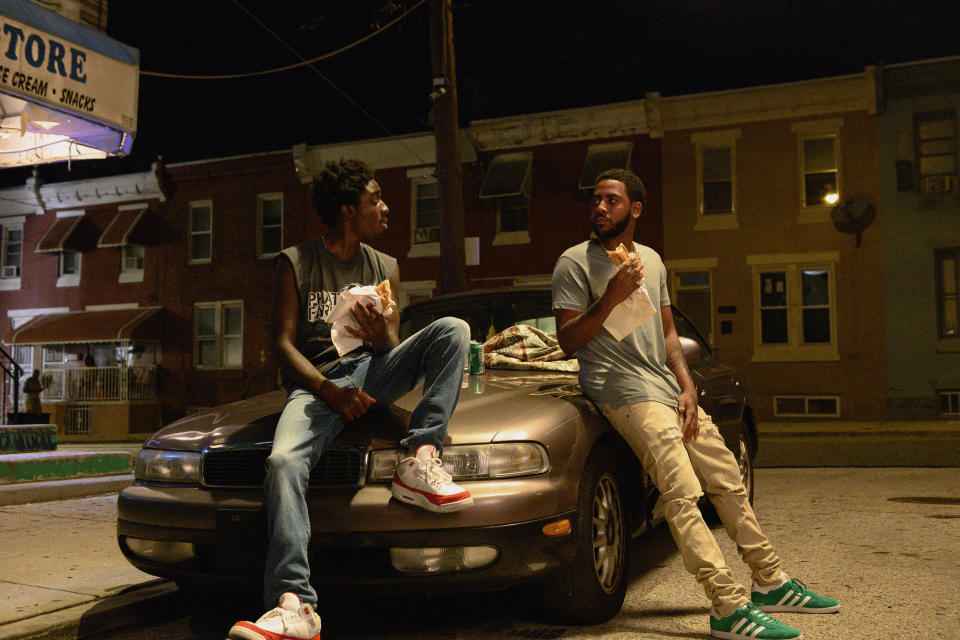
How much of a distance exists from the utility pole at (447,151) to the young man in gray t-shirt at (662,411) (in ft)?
21.9

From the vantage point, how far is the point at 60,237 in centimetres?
2534

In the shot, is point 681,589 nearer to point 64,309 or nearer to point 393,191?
point 393,191

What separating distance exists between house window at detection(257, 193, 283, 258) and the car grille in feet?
68.7

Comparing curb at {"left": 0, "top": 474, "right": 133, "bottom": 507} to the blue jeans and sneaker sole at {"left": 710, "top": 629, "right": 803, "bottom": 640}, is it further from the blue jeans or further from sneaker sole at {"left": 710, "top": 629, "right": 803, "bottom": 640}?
sneaker sole at {"left": 710, "top": 629, "right": 803, "bottom": 640}

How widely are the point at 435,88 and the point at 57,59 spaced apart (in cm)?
470

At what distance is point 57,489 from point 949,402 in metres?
16.8

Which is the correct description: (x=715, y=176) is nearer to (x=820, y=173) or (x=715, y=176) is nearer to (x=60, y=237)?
(x=820, y=173)

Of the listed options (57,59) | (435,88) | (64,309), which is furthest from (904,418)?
(64,309)

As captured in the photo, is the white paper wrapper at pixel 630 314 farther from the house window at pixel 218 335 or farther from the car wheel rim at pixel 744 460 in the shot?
the house window at pixel 218 335

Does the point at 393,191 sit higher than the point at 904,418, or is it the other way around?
the point at 393,191

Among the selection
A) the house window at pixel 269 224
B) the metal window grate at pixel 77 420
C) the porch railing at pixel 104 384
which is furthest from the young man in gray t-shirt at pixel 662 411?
the metal window grate at pixel 77 420

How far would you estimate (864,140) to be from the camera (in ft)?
60.3

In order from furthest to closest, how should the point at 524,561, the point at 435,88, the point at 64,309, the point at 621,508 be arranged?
the point at 64,309
the point at 435,88
the point at 621,508
the point at 524,561

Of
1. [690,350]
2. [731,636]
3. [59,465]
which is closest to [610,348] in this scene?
[690,350]
